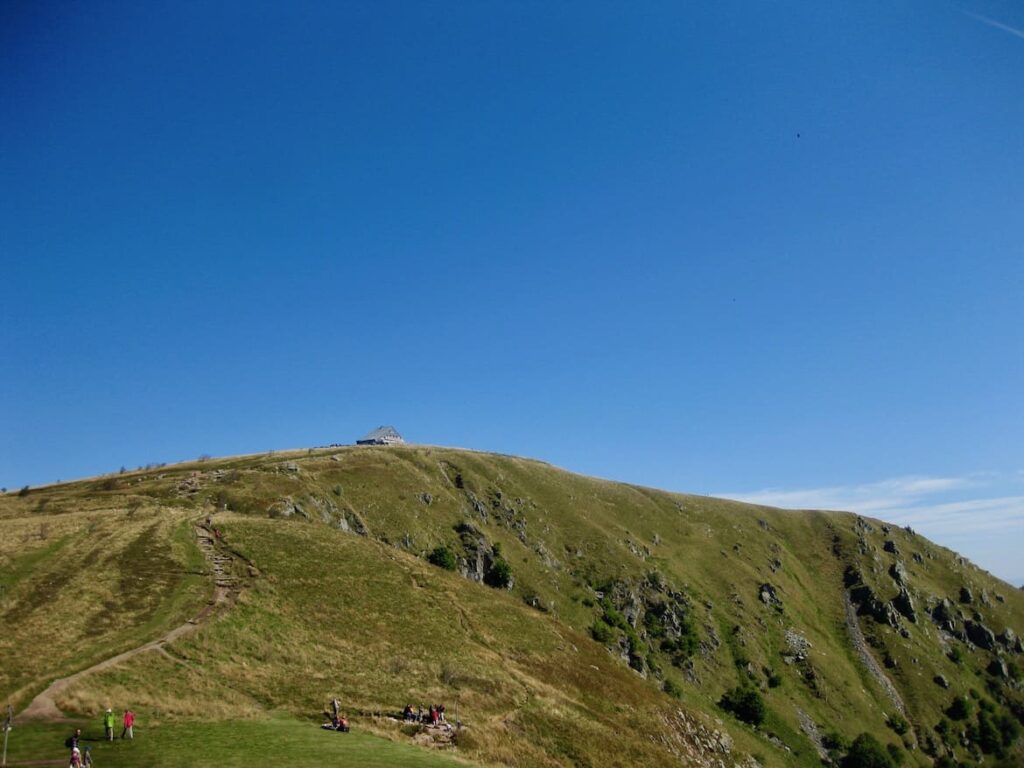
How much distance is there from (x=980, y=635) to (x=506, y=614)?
163443 mm

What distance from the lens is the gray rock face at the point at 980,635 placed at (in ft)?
539

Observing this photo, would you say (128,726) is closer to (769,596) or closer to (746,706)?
(746,706)

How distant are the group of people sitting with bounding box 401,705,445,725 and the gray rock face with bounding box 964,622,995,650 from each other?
184 m

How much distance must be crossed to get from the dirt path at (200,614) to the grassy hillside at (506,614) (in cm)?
77

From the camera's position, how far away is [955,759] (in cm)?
12238

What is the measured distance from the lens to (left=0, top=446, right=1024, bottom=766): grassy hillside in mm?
46344

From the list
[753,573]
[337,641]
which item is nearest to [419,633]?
[337,641]

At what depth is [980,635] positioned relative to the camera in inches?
6526

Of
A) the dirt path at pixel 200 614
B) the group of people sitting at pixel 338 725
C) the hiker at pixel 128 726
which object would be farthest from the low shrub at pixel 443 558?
the hiker at pixel 128 726

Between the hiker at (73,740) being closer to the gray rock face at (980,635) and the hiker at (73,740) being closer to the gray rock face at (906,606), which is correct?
the gray rock face at (906,606)

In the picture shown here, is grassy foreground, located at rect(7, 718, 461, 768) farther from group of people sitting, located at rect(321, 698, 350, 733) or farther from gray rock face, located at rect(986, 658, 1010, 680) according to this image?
gray rock face, located at rect(986, 658, 1010, 680)

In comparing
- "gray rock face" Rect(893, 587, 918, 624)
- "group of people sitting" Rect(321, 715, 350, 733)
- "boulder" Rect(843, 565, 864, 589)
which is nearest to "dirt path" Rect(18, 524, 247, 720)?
"group of people sitting" Rect(321, 715, 350, 733)

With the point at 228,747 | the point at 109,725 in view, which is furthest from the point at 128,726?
the point at 228,747

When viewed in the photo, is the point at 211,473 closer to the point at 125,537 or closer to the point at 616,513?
the point at 125,537
